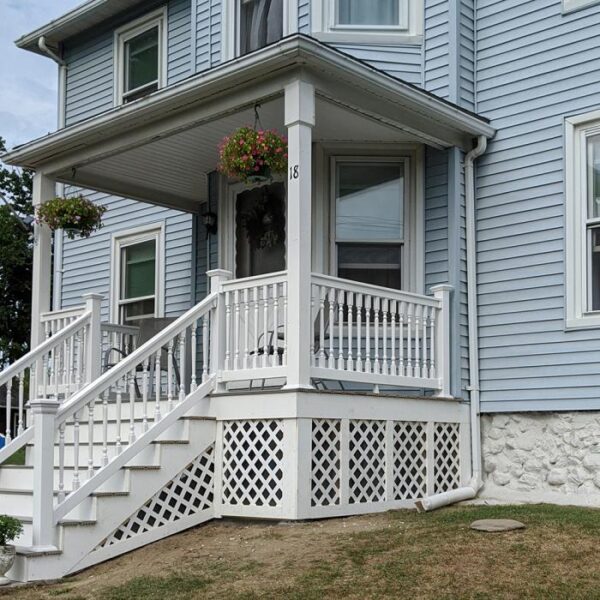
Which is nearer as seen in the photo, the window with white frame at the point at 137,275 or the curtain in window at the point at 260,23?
the curtain in window at the point at 260,23

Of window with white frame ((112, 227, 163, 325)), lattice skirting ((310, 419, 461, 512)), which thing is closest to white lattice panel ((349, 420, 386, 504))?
lattice skirting ((310, 419, 461, 512))

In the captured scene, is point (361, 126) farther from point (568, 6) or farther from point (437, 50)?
point (568, 6)

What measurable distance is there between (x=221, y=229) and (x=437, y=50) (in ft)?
10.4

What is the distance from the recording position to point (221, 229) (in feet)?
37.4

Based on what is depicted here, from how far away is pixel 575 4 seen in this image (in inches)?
372

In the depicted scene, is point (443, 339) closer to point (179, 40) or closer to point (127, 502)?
point (127, 502)

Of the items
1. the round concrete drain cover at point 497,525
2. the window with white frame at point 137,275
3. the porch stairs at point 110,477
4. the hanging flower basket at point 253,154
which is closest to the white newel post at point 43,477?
the porch stairs at point 110,477

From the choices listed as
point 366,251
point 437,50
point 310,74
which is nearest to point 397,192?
point 366,251

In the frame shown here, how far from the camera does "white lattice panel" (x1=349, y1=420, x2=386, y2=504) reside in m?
8.53

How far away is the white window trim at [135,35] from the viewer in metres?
13.5

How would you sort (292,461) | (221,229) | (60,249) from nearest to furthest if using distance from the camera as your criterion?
(292,461) → (221,229) → (60,249)

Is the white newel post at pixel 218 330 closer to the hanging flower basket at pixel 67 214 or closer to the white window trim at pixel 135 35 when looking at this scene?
the hanging flower basket at pixel 67 214

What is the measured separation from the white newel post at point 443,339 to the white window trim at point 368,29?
282 cm

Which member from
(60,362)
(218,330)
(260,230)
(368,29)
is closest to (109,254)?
(260,230)
